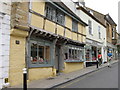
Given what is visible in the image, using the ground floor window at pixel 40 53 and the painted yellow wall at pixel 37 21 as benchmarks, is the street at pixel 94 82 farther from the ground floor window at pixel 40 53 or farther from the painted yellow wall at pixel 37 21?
the painted yellow wall at pixel 37 21

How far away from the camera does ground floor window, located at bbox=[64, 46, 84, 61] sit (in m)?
16.0

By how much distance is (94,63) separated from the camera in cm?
2523

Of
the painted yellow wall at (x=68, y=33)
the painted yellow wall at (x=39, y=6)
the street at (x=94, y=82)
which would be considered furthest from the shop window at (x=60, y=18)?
the street at (x=94, y=82)

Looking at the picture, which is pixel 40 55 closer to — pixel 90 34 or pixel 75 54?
pixel 75 54

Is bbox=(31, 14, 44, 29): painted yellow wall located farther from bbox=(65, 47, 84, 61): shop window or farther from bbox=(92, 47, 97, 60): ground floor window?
bbox=(92, 47, 97, 60): ground floor window

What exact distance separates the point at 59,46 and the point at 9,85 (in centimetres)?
719

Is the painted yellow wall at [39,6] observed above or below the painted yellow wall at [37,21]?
above

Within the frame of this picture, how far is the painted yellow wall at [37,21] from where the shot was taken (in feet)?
34.1

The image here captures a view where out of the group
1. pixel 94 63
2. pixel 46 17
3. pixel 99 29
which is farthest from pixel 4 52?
pixel 99 29

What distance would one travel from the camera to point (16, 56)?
895 cm

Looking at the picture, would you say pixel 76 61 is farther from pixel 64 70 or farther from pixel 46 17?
pixel 46 17

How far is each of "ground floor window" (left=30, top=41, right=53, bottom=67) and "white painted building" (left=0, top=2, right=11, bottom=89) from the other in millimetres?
2204

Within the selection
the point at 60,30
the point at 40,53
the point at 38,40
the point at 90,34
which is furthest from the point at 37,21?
the point at 90,34

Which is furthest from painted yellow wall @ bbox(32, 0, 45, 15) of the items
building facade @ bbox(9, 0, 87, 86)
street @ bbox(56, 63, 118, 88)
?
street @ bbox(56, 63, 118, 88)
